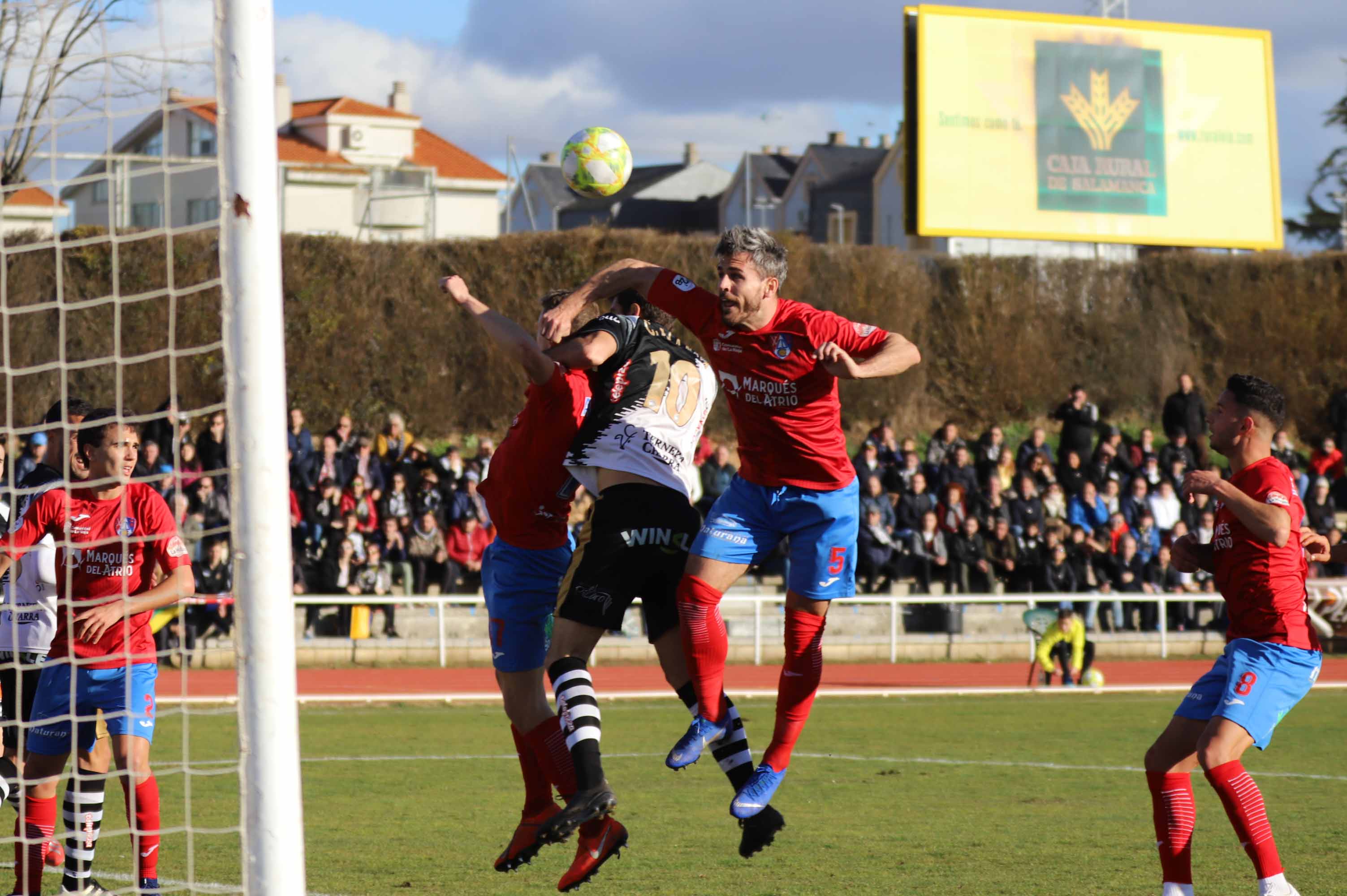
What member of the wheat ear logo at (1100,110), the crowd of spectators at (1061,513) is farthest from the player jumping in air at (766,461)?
the wheat ear logo at (1100,110)

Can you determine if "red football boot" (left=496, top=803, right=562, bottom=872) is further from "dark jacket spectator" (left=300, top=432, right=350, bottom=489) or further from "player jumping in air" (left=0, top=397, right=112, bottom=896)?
"dark jacket spectator" (left=300, top=432, right=350, bottom=489)

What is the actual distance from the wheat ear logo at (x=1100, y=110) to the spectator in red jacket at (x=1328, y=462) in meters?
6.67

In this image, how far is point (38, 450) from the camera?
17625 mm

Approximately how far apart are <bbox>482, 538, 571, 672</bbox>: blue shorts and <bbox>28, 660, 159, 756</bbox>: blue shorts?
4.97 ft

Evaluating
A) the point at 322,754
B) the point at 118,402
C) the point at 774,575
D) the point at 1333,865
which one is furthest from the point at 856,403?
the point at 118,402

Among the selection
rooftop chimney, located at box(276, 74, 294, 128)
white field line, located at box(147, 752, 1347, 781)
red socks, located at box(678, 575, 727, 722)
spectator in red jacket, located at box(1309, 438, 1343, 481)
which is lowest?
white field line, located at box(147, 752, 1347, 781)

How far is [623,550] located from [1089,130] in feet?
76.7

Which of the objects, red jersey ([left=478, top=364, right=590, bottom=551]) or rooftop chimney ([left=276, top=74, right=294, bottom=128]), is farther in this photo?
rooftop chimney ([left=276, top=74, right=294, bottom=128])

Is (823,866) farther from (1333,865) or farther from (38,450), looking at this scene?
(38,450)

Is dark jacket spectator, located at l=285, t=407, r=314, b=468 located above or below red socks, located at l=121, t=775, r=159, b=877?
above

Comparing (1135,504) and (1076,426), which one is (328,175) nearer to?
(1076,426)

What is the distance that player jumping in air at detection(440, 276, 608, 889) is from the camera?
6.84 metres

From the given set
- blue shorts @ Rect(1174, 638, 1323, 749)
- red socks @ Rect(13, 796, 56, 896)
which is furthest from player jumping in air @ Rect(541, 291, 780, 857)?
red socks @ Rect(13, 796, 56, 896)

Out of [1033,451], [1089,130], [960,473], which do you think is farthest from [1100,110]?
[960,473]
